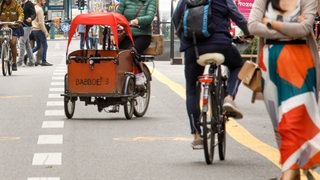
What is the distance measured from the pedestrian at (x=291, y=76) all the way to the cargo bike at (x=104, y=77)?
6922 millimetres

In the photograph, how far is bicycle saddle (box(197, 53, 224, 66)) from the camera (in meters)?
10.5

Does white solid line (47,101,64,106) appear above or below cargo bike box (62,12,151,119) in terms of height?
below

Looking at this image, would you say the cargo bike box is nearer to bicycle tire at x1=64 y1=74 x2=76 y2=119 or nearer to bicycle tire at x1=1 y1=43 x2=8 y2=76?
bicycle tire at x1=64 y1=74 x2=76 y2=119

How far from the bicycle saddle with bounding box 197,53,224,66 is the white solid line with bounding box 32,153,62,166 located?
58.8 inches

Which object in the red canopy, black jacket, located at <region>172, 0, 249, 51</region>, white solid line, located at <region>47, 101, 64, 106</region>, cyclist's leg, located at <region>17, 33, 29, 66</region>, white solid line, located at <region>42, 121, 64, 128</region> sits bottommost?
cyclist's leg, located at <region>17, 33, 29, 66</region>

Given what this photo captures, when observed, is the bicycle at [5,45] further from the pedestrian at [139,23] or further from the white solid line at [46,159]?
the white solid line at [46,159]

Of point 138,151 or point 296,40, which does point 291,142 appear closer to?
point 296,40

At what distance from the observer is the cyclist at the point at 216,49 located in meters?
10.6

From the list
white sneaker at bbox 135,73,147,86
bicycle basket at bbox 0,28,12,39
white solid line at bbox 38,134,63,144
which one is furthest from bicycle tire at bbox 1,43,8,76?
white solid line at bbox 38,134,63,144

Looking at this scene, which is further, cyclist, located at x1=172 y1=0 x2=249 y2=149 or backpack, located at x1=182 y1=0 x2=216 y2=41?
cyclist, located at x1=172 y1=0 x2=249 y2=149

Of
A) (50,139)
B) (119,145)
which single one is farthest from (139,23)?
(119,145)

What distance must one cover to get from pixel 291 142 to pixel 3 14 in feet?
64.1

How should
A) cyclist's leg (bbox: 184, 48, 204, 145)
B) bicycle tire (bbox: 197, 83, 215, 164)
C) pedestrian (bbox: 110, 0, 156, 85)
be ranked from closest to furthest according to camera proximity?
bicycle tire (bbox: 197, 83, 215, 164) → cyclist's leg (bbox: 184, 48, 204, 145) → pedestrian (bbox: 110, 0, 156, 85)

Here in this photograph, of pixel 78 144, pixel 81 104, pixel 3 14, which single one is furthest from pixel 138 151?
pixel 3 14
